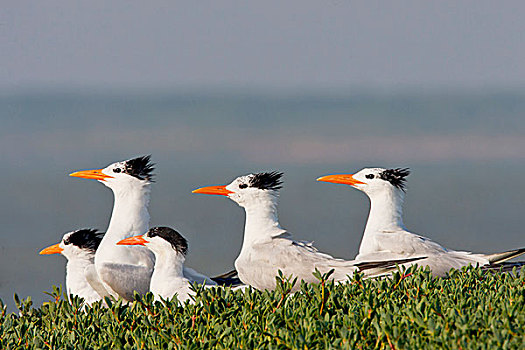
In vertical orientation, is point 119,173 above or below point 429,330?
above

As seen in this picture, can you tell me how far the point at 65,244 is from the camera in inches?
424

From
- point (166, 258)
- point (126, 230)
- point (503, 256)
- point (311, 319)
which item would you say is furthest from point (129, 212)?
point (311, 319)

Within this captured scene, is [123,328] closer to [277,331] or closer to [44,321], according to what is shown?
[44,321]

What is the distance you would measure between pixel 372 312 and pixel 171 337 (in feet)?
4.52

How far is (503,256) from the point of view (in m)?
8.67

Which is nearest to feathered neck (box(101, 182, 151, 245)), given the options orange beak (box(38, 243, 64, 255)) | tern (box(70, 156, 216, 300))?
tern (box(70, 156, 216, 300))

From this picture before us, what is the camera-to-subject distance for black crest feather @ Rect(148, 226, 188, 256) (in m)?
8.88

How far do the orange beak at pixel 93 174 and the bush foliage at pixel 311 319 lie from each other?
13.5 feet

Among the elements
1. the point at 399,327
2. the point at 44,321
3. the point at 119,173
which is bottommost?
the point at 44,321

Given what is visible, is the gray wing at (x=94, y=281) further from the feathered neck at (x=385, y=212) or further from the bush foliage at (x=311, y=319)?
the feathered neck at (x=385, y=212)

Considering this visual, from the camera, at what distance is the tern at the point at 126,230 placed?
9164 mm

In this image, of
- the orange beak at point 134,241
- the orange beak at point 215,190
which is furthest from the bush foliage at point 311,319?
the orange beak at point 215,190

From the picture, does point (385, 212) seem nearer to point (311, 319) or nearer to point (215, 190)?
point (215, 190)

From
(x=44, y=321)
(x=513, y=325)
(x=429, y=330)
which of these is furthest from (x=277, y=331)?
(x=44, y=321)
